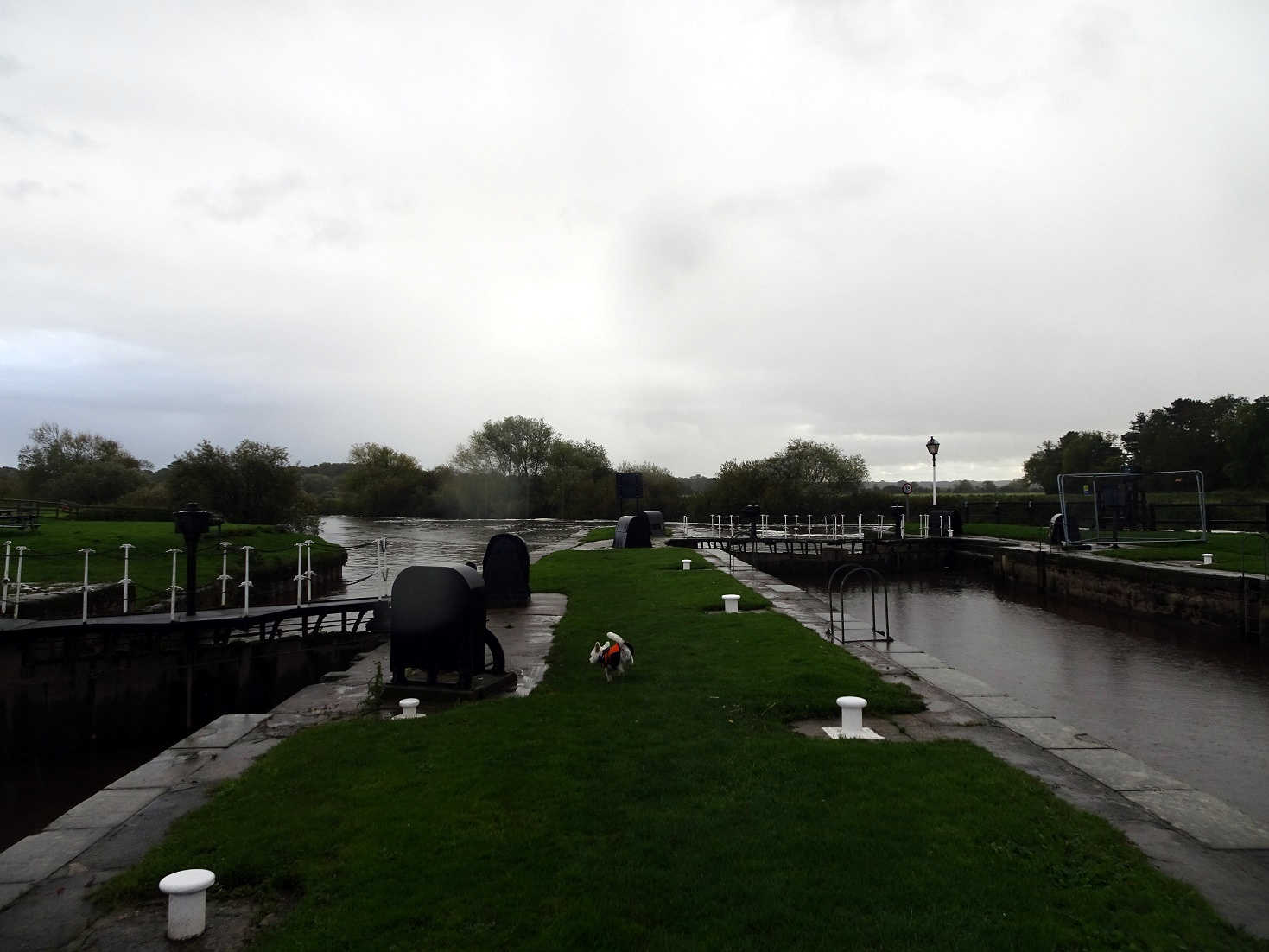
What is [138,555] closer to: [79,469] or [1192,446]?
[79,469]

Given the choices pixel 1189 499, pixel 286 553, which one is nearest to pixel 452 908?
pixel 286 553

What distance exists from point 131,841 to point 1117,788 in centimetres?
612

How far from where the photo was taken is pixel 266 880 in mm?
3877

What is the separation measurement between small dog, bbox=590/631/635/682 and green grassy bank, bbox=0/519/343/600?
25.2ft

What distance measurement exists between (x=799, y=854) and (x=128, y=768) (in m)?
8.70

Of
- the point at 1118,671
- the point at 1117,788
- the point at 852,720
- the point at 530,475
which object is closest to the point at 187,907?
the point at 852,720

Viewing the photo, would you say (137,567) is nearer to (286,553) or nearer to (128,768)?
(286,553)

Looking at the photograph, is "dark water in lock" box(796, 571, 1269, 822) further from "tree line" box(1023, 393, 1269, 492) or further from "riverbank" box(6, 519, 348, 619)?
"tree line" box(1023, 393, 1269, 492)

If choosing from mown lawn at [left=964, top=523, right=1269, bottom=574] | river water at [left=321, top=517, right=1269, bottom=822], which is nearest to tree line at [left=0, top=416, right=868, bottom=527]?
river water at [left=321, top=517, right=1269, bottom=822]

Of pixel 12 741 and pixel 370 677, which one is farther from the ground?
pixel 370 677

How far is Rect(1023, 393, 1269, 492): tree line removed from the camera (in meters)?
42.6

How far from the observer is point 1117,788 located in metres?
5.09

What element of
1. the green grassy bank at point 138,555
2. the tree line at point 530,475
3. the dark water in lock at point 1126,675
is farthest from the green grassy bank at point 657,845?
the tree line at point 530,475

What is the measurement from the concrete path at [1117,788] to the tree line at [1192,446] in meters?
35.6
